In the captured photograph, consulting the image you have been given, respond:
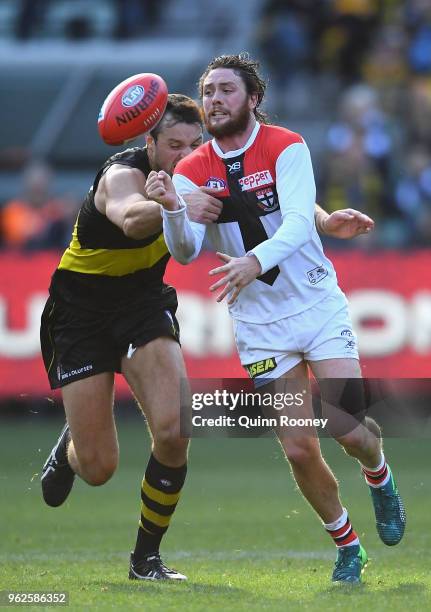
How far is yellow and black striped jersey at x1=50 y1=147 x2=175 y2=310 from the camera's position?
7191mm

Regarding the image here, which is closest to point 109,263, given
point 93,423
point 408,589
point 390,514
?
point 93,423

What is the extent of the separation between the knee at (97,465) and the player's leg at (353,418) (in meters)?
1.30

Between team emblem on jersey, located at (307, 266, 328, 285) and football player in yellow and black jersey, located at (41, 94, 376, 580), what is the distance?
195mm

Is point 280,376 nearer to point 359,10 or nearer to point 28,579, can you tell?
point 28,579

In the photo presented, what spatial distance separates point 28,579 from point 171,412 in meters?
1.08

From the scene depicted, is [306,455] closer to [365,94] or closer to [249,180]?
[249,180]

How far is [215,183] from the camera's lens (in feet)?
22.0

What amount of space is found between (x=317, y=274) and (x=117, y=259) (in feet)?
3.66

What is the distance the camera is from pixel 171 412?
22.6 feet

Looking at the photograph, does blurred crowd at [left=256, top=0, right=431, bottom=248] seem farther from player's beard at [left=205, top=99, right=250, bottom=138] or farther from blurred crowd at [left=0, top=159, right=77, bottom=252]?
player's beard at [left=205, top=99, right=250, bottom=138]

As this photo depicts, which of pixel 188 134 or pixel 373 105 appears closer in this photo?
pixel 188 134

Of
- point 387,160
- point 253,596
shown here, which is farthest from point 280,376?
point 387,160

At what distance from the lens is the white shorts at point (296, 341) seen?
664cm

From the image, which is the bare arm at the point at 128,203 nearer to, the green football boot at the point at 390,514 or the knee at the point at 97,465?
the knee at the point at 97,465
